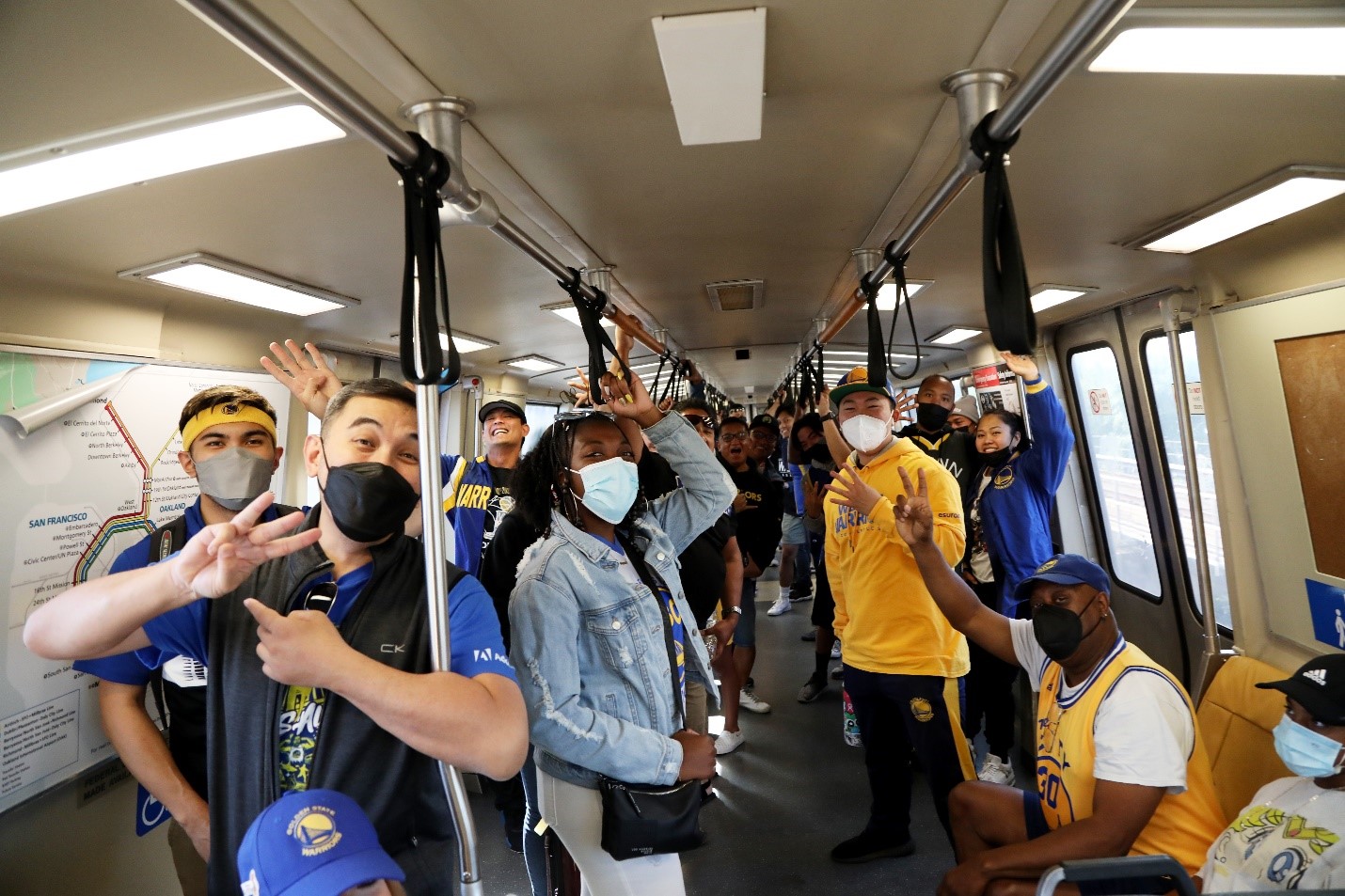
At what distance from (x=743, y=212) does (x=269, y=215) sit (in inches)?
70.3

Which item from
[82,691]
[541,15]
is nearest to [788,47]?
[541,15]

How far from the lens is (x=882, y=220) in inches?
115

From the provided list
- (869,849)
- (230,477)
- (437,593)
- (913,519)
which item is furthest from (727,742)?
(437,593)

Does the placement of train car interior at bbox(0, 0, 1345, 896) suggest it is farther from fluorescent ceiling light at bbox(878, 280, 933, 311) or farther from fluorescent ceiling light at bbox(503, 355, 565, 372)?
fluorescent ceiling light at bbox(503, 355, 565, 372)

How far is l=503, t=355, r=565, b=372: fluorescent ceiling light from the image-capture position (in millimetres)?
6312

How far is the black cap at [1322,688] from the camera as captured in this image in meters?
1.72

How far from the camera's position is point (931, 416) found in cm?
470

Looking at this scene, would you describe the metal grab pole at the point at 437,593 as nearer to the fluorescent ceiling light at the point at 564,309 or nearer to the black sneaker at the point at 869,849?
the black sneaker at the point at 869,849

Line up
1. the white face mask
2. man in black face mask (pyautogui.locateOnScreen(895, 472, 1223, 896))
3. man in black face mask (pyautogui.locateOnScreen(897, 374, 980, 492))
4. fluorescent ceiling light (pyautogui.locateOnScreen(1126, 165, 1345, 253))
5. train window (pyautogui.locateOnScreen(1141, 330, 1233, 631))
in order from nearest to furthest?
man in black face mask (pyautogui.locateOnScreen(895, 472, 1223, 896)) < fluorescent ceiling light (pyautogui.locateOnScreen(1126, 165, 1345, 253)) < the white face mask < train window (pyautogui.locateOnScreen(1141, 330, 1233, 631)) < man in black face mask (pyautogui.locateOnScreen(897, 374, 980, 492))

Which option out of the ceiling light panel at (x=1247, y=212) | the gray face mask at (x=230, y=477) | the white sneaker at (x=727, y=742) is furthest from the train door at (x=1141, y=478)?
the gray face mask at (x=230, y=477)

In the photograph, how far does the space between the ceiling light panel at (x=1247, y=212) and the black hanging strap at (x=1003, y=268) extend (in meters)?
1.64

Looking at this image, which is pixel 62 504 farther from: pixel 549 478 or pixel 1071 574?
pixel 1071 574

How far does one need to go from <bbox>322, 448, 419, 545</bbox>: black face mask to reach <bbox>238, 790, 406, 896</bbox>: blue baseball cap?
0.45 m

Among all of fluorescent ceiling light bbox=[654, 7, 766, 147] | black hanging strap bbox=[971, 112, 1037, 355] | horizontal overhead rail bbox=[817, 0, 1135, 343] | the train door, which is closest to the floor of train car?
the train door
